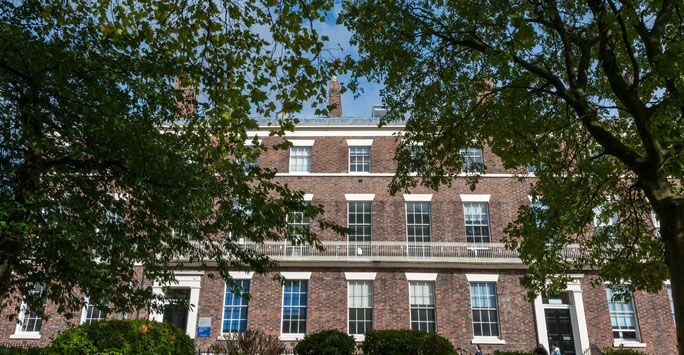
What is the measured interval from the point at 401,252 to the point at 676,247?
14909 millimetres

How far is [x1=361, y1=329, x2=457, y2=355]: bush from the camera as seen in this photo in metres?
11.5

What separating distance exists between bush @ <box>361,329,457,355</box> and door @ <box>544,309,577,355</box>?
1177cm

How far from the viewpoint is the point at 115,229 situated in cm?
866

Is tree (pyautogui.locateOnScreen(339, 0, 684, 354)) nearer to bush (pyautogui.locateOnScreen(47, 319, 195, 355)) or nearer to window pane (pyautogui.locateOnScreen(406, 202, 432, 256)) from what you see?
bush (pyautogui.locateOnScreen(47, 319, 195, 355))

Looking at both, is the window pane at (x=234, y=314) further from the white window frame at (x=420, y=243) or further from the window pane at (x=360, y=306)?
the white window frame at (x=420, y=243)

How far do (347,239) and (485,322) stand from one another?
7023mm

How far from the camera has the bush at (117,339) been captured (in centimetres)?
1076

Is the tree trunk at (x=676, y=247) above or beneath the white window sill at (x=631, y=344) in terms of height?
above

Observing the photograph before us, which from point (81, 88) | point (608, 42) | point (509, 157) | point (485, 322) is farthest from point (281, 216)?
point (485, 322)

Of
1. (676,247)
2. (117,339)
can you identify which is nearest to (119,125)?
(117,339)

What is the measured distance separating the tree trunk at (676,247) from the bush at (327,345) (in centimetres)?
865

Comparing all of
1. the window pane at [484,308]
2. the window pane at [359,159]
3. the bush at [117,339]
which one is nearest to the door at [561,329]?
the window pane at [484,308]

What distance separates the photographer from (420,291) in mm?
21672

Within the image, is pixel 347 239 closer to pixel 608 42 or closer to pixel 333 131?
pixel 333 131
